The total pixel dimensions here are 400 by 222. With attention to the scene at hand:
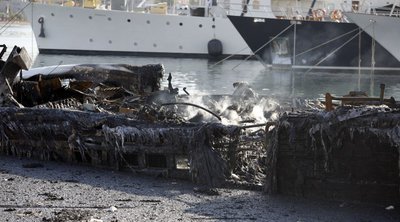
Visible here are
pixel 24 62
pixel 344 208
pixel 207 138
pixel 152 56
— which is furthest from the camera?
pixel 152 56

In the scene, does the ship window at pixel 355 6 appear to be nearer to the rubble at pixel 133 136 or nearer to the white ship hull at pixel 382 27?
the white ship hull at pixel 382 27

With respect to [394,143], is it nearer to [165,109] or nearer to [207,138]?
[207,138]

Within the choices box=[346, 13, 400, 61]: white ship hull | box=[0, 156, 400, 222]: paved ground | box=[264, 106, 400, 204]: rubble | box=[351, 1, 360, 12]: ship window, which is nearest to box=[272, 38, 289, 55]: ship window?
box=[351, 1, 360, 12]: ship window

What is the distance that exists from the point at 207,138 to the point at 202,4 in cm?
4701

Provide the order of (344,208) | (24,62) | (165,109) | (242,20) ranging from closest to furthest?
(344,208)
(165,109)
(24,62)
(242,20)

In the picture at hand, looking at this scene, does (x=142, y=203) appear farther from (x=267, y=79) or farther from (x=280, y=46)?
(x=280, y=46)

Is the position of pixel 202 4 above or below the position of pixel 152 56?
above

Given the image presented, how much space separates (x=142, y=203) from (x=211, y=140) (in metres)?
1.59

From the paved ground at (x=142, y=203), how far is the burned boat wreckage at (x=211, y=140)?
273 millimetres

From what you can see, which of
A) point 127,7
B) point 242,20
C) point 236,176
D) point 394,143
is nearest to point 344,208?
point 394,143

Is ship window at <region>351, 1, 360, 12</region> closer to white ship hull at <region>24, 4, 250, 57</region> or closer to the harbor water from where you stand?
the harbor water

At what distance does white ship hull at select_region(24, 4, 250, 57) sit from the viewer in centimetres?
5281

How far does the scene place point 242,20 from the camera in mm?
42562

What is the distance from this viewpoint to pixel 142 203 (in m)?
8.65
